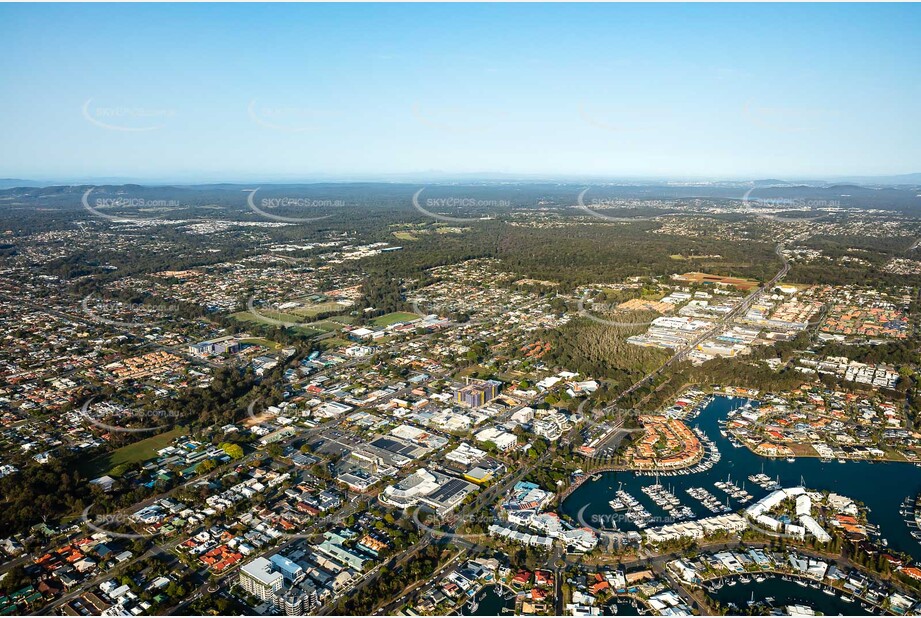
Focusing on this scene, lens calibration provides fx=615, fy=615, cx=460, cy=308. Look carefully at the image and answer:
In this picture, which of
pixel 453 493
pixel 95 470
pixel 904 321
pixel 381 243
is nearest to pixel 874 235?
pixel 904 321

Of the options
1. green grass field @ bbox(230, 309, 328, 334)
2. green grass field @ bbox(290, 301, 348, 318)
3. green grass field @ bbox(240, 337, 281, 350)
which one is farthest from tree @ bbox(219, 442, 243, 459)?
green grass field @ bbox(290, 301, 348, 318)

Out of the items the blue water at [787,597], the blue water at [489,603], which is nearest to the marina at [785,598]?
the blue water at [787,597]

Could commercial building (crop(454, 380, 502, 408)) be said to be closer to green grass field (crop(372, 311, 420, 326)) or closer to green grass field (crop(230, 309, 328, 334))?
green grass field (crop(372, 311, 420, 326))

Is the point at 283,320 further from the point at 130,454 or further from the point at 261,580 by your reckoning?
the point at 261,580

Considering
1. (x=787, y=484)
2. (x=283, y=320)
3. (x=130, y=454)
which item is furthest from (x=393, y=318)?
(x=787, y=484)

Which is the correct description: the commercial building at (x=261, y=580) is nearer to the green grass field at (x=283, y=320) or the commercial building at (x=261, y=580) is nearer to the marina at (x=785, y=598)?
the marina at (x=785, y=598)

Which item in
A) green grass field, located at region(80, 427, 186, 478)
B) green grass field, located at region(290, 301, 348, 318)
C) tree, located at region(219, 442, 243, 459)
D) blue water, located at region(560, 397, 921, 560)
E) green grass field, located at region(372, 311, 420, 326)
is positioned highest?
green grass field, located at region(290, 301, 348, 318)
